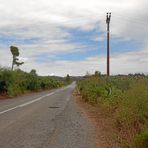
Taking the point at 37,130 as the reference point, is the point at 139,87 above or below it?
above

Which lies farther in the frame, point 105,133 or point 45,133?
point 105,133

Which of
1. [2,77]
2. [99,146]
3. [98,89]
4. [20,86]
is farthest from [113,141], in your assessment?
[20,86]

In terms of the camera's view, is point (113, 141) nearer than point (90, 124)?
Yes

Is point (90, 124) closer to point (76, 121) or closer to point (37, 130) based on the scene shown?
point (76, 121)

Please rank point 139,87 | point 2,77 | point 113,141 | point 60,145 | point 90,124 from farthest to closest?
point 2,77
point 90,124
point 139,87
point 113,141
point 60,145

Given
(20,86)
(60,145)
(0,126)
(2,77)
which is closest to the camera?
(60,145)

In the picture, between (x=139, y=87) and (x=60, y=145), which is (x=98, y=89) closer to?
(x=139, y=87)

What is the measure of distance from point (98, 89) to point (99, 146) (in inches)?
787

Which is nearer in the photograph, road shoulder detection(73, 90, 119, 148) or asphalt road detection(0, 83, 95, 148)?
asphalt road detection(0, 83, 95, 148)

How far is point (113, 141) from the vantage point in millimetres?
12523

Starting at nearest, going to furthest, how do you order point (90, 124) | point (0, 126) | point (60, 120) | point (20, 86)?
point (0, 126) → point (90, 124) → point (60, 120) → point (20, 86)

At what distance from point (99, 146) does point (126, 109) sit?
9.32ft

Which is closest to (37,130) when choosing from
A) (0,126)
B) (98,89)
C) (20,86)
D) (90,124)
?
(0,126)

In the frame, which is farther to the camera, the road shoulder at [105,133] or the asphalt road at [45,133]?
the road shoulder at [105,133]
